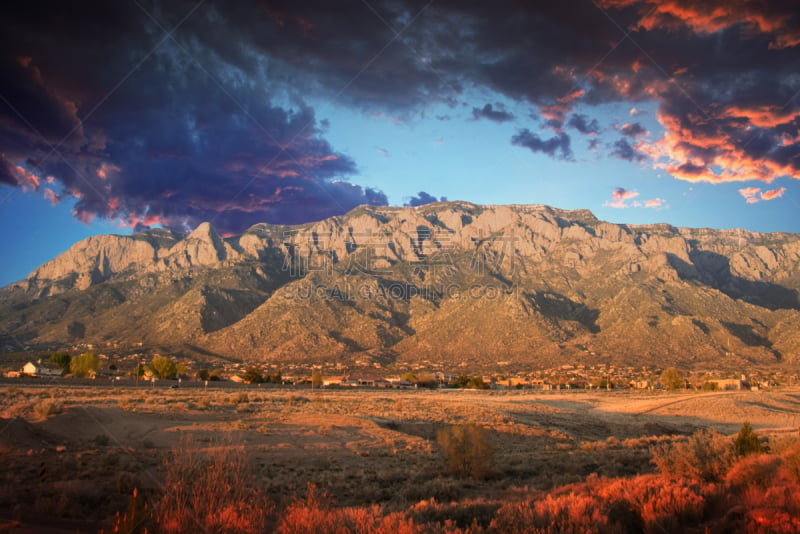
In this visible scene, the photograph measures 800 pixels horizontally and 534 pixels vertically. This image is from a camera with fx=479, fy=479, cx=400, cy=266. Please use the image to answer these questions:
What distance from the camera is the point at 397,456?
60.2 ft

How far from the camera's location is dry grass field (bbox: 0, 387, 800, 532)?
7898mm

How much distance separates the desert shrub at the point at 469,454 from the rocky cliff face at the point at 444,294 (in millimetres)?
85531

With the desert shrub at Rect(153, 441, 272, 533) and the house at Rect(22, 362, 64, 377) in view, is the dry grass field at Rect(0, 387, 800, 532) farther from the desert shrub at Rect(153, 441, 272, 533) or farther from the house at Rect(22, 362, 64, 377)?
the house at Rect(22, 362, 64, 377)

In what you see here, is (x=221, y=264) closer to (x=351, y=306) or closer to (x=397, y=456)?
(x=351, y=306)

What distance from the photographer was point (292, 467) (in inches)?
588

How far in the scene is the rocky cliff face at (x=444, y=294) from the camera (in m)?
105

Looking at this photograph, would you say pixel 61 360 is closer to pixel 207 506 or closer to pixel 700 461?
pixel 207 506

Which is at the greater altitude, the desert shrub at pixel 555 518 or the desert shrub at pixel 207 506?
the desert shrub at pixel 207 506

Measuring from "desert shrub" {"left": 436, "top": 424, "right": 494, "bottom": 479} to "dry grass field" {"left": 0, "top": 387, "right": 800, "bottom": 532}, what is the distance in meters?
0.23

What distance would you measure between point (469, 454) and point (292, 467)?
18.9 ft

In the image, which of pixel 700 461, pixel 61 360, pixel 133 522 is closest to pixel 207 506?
pixel 133 522

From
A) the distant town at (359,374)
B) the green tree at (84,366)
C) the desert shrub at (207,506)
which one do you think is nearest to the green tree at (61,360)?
the distant town at (359,374)

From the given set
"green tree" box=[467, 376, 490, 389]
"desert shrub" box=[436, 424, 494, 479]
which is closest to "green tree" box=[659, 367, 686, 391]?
"green tree" box=[467, 376, 490, 389]

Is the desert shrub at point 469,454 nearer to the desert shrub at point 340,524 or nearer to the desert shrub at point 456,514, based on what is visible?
the desert shrub at point 456,514
